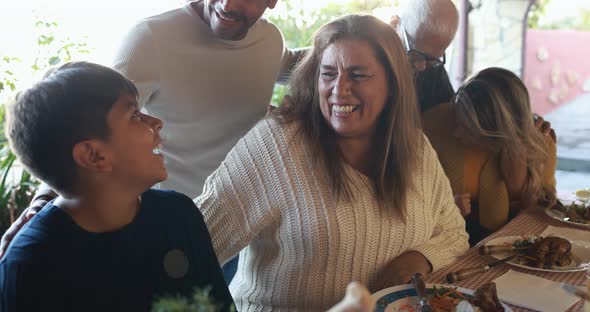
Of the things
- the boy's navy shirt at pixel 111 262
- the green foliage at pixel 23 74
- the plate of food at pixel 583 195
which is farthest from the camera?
the green foliage at pixel 23 74

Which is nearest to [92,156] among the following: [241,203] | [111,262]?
[111,262]

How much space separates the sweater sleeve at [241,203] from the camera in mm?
1599

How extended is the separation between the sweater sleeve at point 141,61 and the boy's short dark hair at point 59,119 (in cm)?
60

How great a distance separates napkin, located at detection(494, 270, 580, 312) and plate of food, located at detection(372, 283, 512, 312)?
0.10m

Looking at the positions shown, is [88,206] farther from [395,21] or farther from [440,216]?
[395,21]

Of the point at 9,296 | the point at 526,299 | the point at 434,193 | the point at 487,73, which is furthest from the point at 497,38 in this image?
the point at 9,296

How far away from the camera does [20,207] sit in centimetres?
284

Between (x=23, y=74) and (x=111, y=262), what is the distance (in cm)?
191

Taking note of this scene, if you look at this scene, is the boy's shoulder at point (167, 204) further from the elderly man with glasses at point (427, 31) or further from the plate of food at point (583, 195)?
the plate of food at point (583, 195)

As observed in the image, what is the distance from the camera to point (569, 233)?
6.51ft

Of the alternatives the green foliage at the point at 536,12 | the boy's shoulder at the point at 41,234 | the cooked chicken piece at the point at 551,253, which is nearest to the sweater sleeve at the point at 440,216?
the cooked chicken piece at the point at 551,253

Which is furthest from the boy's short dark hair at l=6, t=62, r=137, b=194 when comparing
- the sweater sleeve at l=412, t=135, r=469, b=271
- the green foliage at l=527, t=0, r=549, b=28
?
the green foliage at l=527, t=0, r=549, b=28

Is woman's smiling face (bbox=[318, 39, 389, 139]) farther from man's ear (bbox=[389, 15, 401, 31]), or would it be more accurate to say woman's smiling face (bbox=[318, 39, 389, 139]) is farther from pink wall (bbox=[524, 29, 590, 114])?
pink wall (bbox=[524, 29, 590, 114])

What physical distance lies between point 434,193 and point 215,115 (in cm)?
80
